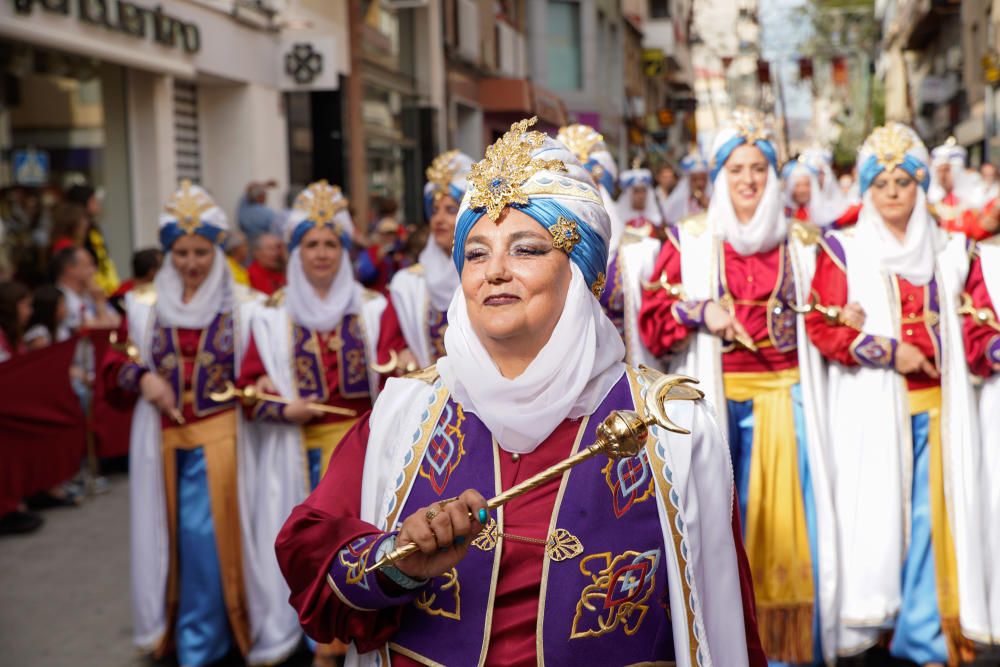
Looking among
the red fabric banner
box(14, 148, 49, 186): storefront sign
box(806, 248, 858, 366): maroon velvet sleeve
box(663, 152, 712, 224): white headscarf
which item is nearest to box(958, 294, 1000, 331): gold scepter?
box(806, 248, 858, 366): maroon velvet sleeve

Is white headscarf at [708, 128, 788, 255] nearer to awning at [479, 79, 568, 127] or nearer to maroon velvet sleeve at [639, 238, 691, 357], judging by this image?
maroon velvet sleeve at [639, 238, 691, 357]

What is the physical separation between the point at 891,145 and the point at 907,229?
14.4 inches

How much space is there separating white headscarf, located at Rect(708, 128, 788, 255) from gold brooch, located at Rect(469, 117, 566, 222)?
9.16 feet

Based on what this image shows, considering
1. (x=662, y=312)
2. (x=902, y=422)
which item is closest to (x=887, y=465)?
(x=902, y=422)

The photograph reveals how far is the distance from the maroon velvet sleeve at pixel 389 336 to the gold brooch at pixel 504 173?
3051 mm

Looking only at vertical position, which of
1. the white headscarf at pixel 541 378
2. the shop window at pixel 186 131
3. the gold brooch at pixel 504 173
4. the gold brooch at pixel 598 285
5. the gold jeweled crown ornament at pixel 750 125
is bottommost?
the white headscarf at pixel 541 378

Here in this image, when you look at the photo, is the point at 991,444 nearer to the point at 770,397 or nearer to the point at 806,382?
the point at 806,382

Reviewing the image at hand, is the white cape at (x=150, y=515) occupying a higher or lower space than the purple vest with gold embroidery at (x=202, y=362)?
lower

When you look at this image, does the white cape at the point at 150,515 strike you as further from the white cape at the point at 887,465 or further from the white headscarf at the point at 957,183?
the white headscarf at the point at 957,183

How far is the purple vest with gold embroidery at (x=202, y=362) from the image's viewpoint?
18.0 feet

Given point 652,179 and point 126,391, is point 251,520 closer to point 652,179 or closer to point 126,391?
point 126,391

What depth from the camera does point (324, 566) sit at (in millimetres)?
2393

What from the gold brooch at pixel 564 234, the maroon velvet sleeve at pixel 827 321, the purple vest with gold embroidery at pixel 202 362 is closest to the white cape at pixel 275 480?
the purple vest with gold embroidery at pixel 202 362

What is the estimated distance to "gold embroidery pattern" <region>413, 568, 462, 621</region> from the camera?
2475 millimetres
